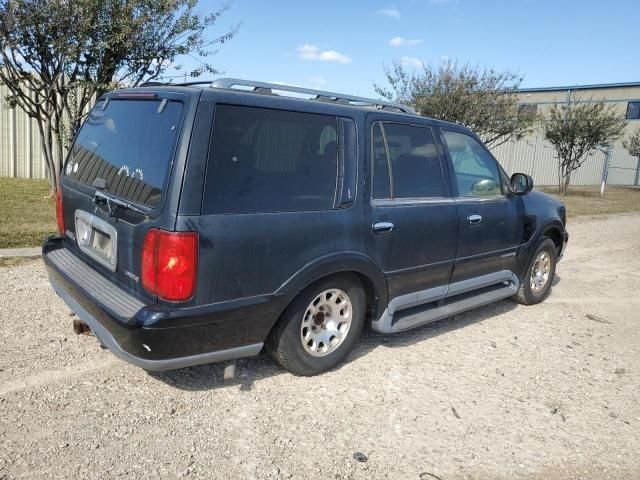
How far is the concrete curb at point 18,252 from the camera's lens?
20.4ft

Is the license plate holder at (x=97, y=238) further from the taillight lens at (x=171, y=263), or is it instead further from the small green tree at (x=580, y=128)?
the small green tree at (x=580, y=128)

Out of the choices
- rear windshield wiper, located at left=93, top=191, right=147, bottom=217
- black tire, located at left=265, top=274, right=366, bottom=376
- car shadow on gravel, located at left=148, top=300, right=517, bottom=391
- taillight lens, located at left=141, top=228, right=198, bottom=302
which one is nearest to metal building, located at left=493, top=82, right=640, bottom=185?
car shadow on gravel, located at left=148, top=300, right=517, bottom=391

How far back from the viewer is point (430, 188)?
4.28 meters

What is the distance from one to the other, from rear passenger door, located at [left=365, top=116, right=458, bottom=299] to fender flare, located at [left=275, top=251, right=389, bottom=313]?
Result: 85mm

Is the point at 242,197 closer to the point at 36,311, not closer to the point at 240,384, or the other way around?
the point at 240,384

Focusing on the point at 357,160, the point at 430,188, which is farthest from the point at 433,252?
the point at 357,160

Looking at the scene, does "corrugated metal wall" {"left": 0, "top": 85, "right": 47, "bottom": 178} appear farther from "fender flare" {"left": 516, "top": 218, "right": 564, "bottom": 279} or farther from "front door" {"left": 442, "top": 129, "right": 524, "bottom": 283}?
"fender flare" {"left": 516, "top": 218, "right": 564, "bottom": 279}

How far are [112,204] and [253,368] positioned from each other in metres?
1.52

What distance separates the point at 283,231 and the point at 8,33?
306 inches

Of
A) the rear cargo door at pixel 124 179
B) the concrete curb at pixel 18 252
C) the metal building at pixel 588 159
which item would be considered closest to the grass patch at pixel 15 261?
the concrete curb at pixel 18 252

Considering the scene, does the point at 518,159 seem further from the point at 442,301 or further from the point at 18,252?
the point at 18,252

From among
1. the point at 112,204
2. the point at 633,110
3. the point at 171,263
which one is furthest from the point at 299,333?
the point at 633,110

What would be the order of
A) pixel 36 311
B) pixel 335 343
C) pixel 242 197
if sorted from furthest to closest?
pixel 36 311 → pixel 335 343 → pixel 242 197

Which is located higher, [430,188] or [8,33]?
[8,33]
